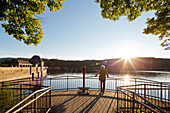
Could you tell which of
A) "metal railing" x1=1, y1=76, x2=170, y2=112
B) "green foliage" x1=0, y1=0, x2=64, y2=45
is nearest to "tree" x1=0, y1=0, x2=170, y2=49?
"green foliage" x1=0, y1=0, x2=64, y2=45

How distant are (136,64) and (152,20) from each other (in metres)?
130

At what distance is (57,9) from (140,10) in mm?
5680

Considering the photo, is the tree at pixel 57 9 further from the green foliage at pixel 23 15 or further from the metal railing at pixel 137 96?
the metal railing at pixel 137 96

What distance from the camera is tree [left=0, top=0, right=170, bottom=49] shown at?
6.11 meters

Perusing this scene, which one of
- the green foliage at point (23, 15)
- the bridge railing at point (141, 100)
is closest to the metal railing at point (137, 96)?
the bridge railing at point (141, 100)

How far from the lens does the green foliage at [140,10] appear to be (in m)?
6.14

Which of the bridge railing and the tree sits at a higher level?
the tree

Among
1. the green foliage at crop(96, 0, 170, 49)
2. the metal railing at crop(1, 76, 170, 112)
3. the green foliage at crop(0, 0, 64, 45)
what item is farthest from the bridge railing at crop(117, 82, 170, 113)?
the green foliage at crop(0, 0, 64, 45)

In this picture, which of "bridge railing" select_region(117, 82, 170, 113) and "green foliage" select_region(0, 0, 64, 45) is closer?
"bridge railing" select_region(117, 82, 170, 113)

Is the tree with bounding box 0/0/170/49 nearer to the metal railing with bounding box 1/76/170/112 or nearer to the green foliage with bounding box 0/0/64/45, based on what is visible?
the green foliage with bounding box 0/0/64/45

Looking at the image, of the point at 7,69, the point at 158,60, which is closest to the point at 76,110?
the point at 7,69

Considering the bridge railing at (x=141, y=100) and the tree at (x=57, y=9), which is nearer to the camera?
the bridge railing at (x=141, y=100)

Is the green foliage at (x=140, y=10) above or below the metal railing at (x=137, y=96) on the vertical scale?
above

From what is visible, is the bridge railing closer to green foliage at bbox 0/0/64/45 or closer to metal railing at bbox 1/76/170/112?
metal railing at bbox 1/76/170/112
